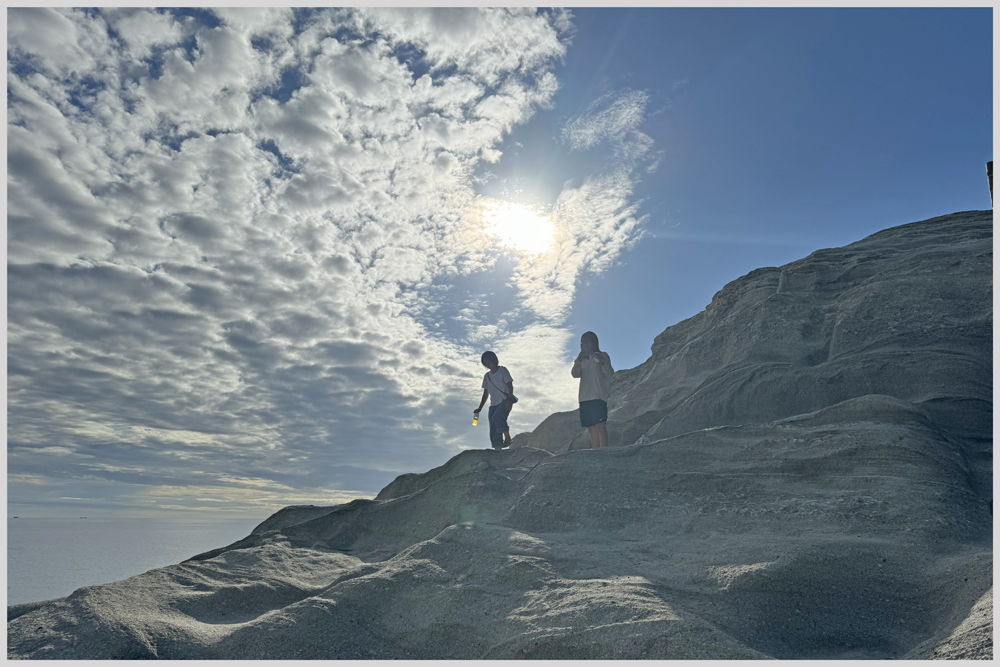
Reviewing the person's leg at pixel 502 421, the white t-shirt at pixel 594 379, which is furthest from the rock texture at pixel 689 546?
the white t-shirt at pixel 594 379

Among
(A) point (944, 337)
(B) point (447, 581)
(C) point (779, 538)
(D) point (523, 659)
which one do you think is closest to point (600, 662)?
(D) point (523, 659)

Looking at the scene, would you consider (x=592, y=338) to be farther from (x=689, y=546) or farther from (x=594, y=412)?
(x=689, y=546)

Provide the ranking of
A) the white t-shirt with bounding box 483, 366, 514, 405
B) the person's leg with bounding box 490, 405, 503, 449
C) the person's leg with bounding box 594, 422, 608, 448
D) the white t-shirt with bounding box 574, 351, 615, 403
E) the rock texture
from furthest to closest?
1. the person's leg with bounding box 490, 405, 503, 449
2. the white t-shirt with bounding box 483, 366, 514, 405
3. the person's leg with bounding box 594, 422, 608, 448
4. the white t-shirt with bounding box 574, 351, 615, 403
5. the rock texture

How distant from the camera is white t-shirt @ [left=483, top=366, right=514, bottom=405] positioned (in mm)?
11898

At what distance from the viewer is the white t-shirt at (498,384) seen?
11.9 m

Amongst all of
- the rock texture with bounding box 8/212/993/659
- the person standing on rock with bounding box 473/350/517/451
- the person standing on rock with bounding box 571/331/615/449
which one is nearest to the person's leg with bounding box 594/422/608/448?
the person standing on rock with bounding box 571/331/615/449

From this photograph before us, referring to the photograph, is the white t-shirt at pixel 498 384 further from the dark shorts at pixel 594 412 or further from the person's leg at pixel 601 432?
the person's leg at pixel 601 432

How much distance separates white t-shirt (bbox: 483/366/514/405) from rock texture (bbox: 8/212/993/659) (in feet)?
3.58

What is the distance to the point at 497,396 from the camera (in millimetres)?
11969

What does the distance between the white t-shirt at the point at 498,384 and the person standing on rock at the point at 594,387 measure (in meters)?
1.59

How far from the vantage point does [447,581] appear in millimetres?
6160

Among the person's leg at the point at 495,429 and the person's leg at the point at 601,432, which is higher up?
the person's leg at the point at 495,429

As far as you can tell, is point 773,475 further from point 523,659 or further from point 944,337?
point 944,337

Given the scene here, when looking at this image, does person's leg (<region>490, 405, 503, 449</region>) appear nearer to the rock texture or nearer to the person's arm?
the rock texture
